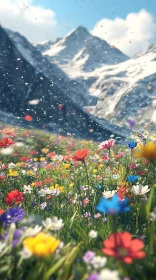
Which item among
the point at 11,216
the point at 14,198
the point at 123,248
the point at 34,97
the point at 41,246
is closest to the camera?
the point at 41,246

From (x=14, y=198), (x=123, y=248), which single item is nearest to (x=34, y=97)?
(x=14, y=198)

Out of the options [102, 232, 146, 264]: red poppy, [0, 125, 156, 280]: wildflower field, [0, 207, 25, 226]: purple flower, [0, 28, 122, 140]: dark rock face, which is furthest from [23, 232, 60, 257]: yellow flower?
[0, 28, 122, 140]: dark rock face

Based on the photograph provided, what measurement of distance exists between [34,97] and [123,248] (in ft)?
321

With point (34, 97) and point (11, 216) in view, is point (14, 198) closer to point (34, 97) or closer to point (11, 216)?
point (11, 216)

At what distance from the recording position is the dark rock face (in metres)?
86.3

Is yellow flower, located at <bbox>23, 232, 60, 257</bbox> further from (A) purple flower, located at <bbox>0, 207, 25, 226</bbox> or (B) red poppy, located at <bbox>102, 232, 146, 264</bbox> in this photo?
(A) purple flower, located at <bbox>0, 207, 25, 226</bbox>

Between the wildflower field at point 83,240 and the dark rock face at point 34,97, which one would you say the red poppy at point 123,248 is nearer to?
→ the wildflower field at point 83,240

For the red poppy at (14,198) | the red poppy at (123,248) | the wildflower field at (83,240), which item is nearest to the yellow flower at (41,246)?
the wildflower field at (83,240)

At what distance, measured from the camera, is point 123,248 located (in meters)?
1.70

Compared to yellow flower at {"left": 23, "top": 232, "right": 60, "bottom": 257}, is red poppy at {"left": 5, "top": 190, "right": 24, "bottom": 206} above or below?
above

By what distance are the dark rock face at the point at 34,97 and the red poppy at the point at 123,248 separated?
79849 mm

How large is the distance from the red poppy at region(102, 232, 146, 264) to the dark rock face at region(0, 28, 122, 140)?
79849 millimetres

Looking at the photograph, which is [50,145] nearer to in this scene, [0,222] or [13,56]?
[0,222]

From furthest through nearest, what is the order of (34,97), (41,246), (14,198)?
(34,97) < (14,198) < (41,246)
